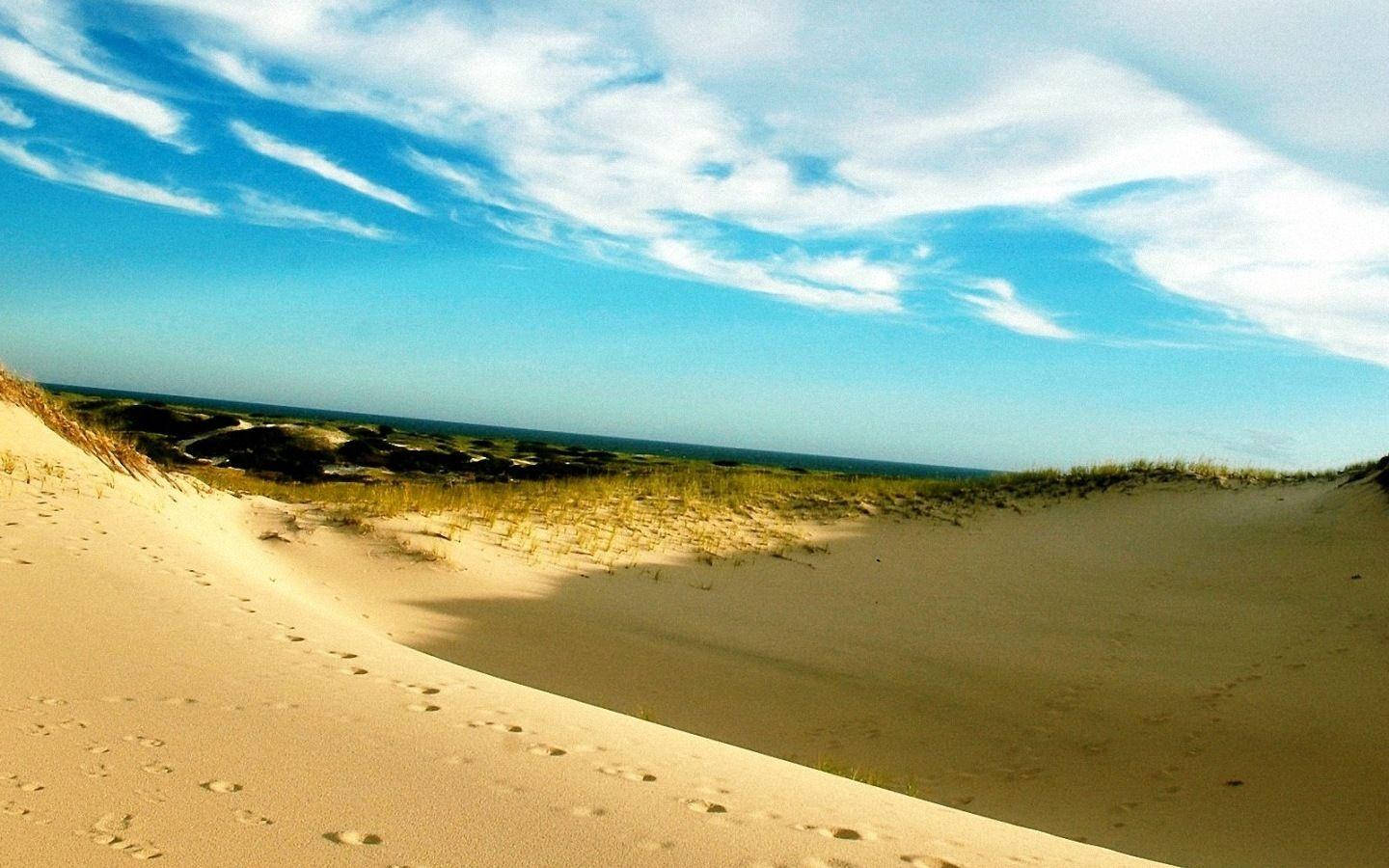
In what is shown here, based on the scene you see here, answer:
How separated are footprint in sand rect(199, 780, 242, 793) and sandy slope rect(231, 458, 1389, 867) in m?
3.78

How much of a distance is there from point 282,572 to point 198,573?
2.33m

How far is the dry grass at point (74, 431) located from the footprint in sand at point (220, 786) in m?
9.94

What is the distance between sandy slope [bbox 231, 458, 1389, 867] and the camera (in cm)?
586

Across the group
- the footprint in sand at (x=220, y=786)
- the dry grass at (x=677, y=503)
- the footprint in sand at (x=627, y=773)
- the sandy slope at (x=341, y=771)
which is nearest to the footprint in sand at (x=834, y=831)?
the sandy slope at (x=341, y=771)

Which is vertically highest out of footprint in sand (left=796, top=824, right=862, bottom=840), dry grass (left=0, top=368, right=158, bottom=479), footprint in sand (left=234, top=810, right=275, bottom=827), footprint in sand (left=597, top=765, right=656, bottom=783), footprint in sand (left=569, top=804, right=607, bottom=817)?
dry grass (left=0, top=368, right=158, bottom=479)

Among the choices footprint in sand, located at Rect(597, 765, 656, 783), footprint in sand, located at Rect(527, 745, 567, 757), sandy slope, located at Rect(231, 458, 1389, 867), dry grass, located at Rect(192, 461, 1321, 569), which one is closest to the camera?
footprint in sand, located at Rect(597, 765, 656, 783)

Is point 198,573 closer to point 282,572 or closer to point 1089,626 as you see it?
point 282,572

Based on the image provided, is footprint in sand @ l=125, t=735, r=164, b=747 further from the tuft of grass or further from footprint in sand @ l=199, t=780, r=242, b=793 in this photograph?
the tuft of grass

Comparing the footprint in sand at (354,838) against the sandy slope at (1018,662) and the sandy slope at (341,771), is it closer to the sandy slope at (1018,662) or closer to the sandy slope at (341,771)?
the sandy slope at (341,771)

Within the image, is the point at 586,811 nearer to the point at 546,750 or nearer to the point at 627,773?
the point at 627,773

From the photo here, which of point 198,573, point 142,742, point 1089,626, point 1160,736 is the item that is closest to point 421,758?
point 142,742

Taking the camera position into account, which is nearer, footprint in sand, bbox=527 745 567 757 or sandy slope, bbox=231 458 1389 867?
footprint in sand, bbox=527 745 567 757

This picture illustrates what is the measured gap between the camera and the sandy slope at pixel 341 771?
267 centimetres

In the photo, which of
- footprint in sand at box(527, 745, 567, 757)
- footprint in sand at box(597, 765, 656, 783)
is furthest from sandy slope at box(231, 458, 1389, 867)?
footprint in sand at box(597, 765, 656, 783)
